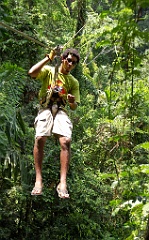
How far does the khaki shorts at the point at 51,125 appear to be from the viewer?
285 centimetres

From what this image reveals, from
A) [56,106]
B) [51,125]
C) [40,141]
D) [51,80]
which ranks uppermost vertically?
[51,80]

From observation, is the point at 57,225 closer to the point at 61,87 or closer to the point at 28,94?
the point at 28,94

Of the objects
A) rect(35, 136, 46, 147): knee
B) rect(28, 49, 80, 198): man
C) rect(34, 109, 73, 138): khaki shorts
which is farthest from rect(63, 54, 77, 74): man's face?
rect(35, 136, 46, 147): knee

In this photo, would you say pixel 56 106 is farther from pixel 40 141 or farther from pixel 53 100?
pixel 40 141

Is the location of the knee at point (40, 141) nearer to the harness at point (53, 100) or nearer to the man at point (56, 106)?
the man at point (56, 106)

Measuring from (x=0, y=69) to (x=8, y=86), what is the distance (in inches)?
10.3

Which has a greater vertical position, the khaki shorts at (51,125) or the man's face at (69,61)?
the man's face at (69,61)

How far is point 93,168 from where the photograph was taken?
7.49 metres

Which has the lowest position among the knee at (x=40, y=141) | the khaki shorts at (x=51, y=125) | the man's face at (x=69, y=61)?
the knee at (x=40, y=141)

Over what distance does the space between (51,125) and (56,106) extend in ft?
0.49

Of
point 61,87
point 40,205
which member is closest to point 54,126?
point 61,87

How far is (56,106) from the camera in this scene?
9.60 feet

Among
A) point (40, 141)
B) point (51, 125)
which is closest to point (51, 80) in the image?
point (51, 125)

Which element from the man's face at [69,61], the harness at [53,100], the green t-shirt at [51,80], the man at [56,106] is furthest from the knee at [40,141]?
the man's face at [69,61]
